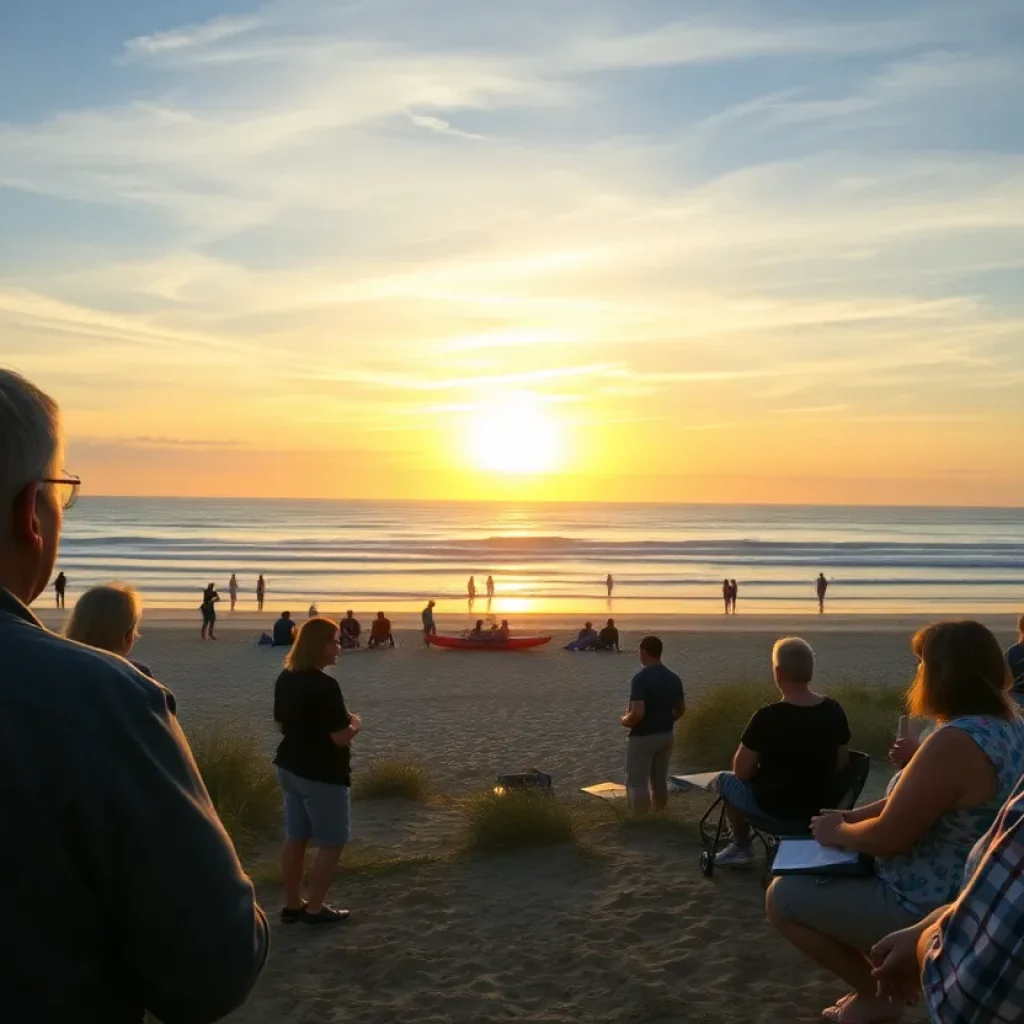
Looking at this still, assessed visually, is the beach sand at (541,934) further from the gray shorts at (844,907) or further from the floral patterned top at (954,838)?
the floral patterned top at (954,838)

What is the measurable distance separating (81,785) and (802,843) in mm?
3540

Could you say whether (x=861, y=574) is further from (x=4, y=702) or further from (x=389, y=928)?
(x=4, y=702)

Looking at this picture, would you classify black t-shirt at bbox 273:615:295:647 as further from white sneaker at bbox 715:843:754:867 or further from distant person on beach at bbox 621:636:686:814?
white sneaker at bbox 715:843:754:867

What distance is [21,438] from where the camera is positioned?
1.57 m

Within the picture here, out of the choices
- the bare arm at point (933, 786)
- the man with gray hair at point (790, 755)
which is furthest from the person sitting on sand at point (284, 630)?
the bare arm at point (933, 786)

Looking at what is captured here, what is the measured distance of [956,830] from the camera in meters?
3.72

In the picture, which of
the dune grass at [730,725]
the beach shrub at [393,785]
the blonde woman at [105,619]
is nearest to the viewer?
the blonde woman at [105,619]

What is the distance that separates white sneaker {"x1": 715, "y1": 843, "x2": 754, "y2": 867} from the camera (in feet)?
21.1

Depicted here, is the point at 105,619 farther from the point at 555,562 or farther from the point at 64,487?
the point at 555,562

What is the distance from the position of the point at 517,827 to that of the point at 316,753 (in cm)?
195

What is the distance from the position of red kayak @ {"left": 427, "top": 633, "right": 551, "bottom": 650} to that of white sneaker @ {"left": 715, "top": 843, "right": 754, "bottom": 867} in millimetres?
17591

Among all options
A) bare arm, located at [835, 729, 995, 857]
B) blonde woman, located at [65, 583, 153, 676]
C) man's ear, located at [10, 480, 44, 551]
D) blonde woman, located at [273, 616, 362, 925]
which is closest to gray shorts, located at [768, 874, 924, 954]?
bare arm, located at [835, 729, 995, 857]

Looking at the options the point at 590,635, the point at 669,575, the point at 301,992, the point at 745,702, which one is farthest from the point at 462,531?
the point at 301,992

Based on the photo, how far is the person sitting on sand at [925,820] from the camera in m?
3.53
